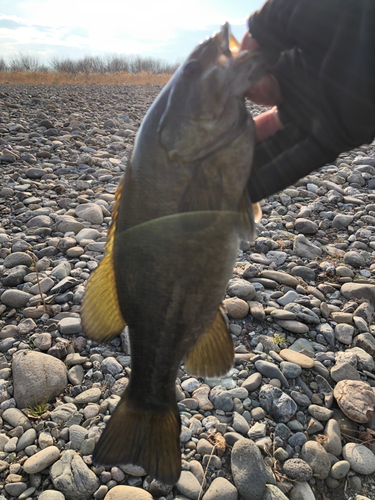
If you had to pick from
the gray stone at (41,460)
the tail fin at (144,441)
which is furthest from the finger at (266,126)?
the gray stone at (41,460)

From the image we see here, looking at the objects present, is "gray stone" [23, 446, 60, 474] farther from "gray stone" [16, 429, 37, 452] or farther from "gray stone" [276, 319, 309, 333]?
"gray stone" [276, 319, 309, 333]

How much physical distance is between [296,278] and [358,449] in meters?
2.26

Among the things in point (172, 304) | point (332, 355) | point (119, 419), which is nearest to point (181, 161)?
point (172, 304)

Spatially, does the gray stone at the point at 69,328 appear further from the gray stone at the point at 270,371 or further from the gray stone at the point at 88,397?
the gray stone at the point at 270,371

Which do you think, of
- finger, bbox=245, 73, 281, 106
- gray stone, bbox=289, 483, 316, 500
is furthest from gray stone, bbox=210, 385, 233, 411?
finger, bbox=245, 73, 281, 106

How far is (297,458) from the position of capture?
9.60 ft

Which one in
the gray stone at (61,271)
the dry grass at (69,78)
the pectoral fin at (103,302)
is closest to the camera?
the pectoral fin at (103,302)

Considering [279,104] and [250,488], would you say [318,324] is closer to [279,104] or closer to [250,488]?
[250,488]

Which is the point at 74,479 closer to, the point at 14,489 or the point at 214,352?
the point at 14,489

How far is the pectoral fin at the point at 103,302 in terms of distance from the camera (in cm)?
196

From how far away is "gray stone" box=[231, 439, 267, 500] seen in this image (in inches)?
105

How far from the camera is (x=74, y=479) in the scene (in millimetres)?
2648

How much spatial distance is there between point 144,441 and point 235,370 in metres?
1.78

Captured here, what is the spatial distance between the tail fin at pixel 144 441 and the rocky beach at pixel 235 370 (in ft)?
2.89
